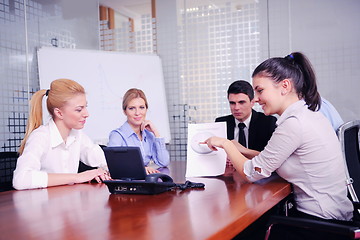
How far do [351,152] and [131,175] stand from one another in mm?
1165

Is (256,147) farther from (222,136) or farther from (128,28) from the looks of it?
(128,28)

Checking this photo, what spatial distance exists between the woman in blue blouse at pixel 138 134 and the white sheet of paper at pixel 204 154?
0.81m

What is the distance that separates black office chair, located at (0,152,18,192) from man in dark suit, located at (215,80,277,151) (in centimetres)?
169

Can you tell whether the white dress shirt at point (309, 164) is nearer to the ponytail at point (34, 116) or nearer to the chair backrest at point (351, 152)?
the chair backrest at point (351, 152)

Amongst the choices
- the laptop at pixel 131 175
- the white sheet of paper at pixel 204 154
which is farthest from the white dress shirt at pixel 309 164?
the laptop at pixel 131 175

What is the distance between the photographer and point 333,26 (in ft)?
13.9

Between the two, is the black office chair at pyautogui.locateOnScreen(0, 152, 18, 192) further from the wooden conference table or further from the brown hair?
the brown hair

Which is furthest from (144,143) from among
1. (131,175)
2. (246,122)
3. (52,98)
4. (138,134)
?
(131,175)

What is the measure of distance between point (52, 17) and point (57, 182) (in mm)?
2988

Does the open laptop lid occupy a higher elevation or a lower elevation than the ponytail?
lower

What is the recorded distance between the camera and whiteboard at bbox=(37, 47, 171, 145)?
13.1 feet

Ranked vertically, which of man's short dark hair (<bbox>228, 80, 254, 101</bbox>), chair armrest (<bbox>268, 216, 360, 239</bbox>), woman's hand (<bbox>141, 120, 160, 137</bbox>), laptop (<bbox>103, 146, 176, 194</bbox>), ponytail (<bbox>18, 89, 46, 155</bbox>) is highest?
man's short dark hair (<bbox>228, 80, 254, 101</bbox>)

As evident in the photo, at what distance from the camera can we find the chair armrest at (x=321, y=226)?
1.21 meters

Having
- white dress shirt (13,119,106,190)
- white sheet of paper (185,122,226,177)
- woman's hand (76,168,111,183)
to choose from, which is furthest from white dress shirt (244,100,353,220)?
white dress shirt (13,119,106,190)
